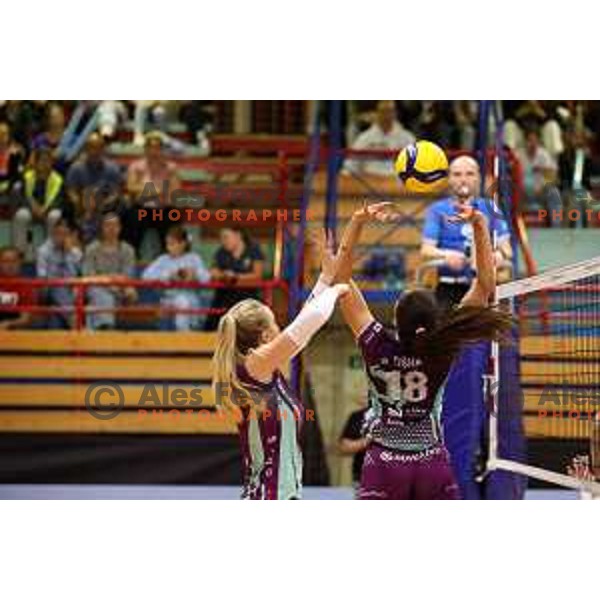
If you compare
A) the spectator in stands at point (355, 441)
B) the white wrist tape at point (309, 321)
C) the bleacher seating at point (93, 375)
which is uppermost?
the white wrist tape at point (309, 321)

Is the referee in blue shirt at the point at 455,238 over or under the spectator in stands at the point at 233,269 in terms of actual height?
over

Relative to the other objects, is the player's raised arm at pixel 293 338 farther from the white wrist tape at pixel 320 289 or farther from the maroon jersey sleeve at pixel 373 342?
the maroon jersey sleeve at pixel 373 342

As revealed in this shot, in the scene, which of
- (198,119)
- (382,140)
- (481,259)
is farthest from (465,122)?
(481,259)

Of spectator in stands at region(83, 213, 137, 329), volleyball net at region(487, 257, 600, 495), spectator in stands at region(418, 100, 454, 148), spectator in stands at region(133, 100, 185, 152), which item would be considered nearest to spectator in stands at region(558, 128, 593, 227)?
spectator in stands at region(418, 100, 454, 148)

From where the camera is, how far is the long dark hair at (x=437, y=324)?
6.71 m

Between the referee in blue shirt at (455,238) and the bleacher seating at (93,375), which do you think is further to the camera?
the bleacher seating at (93,375)

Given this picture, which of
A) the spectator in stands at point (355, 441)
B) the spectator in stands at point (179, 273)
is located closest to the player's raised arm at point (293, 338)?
the spectator in stands at point (355, 441)

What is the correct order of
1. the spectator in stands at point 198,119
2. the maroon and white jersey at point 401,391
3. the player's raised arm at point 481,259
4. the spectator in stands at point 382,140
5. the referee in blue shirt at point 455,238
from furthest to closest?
the spectator in stands at point 198,119
the spectator in stands at point 382,140
the referee in blue shirt at point 455,238
the player's raised arm at point 481,259
the maroon and white jersey at point 401,391

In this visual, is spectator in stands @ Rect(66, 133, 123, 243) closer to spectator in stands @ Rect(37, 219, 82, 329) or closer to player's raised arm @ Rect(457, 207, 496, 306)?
spectator in stands @ Rect(37, 219, 82, 329)

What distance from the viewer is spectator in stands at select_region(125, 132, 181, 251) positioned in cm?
1150

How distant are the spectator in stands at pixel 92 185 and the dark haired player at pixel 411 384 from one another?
523 centimetres

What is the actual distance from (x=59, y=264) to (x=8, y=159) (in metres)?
1.40

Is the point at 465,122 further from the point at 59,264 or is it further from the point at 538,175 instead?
the point at 59,264

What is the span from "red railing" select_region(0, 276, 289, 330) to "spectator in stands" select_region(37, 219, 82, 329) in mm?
68
